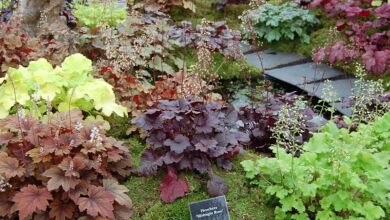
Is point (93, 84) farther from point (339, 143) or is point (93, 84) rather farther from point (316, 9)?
point (316, 9)

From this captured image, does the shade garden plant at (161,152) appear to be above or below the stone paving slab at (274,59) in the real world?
above

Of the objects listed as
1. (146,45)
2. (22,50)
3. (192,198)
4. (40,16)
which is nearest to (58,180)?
(192,198)

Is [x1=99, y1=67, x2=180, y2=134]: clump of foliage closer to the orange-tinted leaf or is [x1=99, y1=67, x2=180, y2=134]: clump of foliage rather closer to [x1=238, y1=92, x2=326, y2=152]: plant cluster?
[x1=238, y1=92, x2=326, y2=152]: plant cluster

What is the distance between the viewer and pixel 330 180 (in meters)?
2.88

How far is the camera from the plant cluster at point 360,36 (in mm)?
5350

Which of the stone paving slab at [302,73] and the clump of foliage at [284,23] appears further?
the clump of foliage at [284,23]

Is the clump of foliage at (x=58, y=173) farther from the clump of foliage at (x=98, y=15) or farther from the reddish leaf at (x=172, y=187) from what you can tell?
the clump of foliage at (x=98, y=15)

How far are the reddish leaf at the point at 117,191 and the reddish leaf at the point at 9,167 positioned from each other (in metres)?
0.45

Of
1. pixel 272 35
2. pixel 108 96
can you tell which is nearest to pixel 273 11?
pixel 272 35

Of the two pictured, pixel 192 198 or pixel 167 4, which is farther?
pixel 167 4

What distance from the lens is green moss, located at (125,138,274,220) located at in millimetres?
3055

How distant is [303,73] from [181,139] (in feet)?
10.0

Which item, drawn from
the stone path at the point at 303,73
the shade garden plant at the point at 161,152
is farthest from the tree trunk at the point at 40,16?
the stone path at the point at 303,73

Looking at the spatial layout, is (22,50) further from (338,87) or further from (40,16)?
(338,87)
